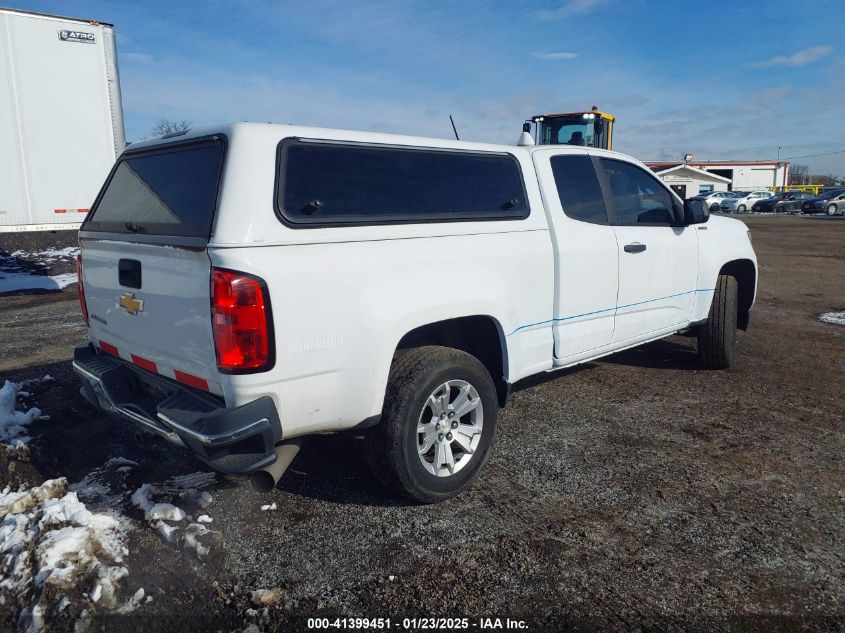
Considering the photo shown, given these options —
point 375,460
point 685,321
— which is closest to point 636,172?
point 685,321

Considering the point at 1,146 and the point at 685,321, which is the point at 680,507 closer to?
the point at 685,321

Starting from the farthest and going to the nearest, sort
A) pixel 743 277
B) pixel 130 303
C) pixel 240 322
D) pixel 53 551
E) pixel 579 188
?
pixel 743 277 → pixel 579 188 → pixel 130 303 → pixel 53 551 → pixel 240 322

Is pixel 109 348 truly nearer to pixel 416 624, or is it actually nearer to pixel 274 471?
pixel 274 471

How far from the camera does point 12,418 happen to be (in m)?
4.45

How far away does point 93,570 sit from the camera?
279 cm

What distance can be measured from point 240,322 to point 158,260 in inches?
24.9

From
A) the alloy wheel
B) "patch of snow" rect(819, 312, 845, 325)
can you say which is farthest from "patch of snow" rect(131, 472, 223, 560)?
"patch of snow" rect(819, 312, 845, 325)

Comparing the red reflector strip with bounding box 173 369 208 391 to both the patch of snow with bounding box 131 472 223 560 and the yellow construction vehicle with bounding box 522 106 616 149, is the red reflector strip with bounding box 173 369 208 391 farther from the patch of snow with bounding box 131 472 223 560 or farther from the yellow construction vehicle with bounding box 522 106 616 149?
the yellow construction vehicle with bounding box 522 106 616 149

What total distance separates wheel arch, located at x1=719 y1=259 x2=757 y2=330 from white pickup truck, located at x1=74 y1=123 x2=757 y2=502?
2082 mm

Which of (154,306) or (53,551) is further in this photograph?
(154,306)

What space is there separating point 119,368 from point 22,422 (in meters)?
1.61

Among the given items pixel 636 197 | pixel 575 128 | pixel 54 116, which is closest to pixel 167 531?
pixel 636 197

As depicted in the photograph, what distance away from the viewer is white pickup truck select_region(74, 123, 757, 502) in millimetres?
2742

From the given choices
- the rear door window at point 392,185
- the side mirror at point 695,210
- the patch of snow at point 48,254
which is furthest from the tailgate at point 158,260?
the patch of snow at point 48,254
